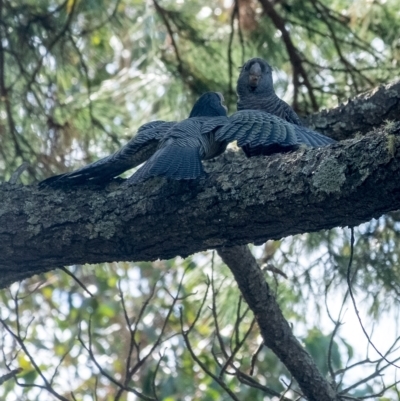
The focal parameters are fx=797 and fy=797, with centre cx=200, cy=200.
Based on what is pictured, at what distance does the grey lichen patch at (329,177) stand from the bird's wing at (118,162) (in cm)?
74

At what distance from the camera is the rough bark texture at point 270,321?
8.34 ft

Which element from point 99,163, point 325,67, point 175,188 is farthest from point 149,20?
point 175,188

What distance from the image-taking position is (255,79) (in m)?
3.42

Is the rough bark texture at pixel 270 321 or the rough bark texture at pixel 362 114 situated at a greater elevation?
the rough bark texture at pixel 362 114

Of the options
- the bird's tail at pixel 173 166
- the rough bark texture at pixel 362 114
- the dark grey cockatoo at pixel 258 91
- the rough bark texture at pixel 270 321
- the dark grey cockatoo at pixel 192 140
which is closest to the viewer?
the bird's tail at pixel 173 166

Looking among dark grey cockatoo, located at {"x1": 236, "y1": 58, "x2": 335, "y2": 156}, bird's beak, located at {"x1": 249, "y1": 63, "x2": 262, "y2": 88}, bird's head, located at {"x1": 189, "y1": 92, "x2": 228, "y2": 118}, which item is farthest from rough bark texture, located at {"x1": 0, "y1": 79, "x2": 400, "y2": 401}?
bird's beak, located at {"x1": 249, "y1": 63, "x2": 262, "y2": 88}

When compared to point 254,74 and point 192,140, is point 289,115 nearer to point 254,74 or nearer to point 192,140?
point 254,74

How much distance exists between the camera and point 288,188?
2.02 meters

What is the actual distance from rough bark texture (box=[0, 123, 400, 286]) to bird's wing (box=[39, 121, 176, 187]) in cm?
5

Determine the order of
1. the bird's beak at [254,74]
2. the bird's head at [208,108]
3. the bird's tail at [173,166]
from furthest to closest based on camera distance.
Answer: the bird's beak at [254,74]
the bird's head at [208,108]
the bird's tail at [173,166]

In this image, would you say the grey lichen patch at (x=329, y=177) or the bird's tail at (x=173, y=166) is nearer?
the grey lichen patch at (x=329, y=177)

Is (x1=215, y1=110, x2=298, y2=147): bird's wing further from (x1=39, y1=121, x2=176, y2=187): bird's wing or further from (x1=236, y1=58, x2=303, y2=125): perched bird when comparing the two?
(x1=236, y1=58, x2=303, y2=125): perched bird

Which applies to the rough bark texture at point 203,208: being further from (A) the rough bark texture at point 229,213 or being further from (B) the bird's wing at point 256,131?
(B) the bird's wing at point 256,131

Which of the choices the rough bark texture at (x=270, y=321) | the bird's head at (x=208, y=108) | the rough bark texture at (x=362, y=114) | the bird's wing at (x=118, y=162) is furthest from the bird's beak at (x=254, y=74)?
the rough bark texture at (x=270, y=321)
